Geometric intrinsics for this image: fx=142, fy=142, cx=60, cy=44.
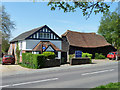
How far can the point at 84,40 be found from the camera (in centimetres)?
3566

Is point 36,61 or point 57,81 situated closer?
point 57,81

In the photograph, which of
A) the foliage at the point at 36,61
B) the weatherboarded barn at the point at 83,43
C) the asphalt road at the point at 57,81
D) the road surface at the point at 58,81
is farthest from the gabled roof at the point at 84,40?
the asphalt road at the point at 57,81

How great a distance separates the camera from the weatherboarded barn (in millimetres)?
32244

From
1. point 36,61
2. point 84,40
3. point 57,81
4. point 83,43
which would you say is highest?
point 84,40

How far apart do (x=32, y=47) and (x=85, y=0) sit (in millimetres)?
21835

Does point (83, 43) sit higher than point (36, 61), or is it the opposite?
point (83, 43)

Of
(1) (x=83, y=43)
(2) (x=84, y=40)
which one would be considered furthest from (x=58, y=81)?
(2) (x=84, y=40)

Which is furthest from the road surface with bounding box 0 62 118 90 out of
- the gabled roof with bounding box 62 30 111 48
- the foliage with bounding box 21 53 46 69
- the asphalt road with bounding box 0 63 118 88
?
the gabled roof with bounding box 62 30 111 48

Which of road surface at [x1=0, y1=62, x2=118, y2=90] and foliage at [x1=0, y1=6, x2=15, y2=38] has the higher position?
foliage at [x1=0, y1=6, x2=15, y2=38]

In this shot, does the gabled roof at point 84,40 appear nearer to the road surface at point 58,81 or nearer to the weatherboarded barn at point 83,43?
the weatherboarded barn at point 83,43

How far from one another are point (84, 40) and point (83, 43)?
1592 mm

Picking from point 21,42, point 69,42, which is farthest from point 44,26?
point 69,42

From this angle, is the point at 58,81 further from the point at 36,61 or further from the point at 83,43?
the point at 83,43

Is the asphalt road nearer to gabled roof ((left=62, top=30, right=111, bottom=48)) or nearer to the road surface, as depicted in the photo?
the road surface
